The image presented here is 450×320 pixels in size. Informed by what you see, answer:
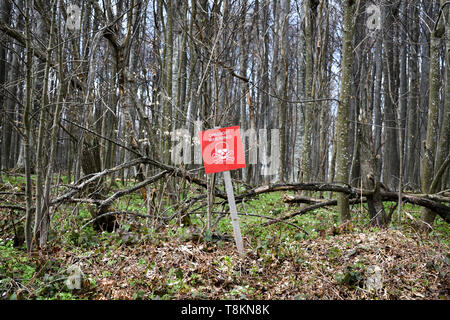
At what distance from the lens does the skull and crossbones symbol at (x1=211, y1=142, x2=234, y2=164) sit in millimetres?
3744

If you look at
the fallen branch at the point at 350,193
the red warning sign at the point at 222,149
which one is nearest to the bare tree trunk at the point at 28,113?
the red warning sign at the point at 222,149

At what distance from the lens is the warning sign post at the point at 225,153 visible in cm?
373

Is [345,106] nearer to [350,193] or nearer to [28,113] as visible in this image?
[350,193]

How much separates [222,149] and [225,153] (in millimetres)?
67

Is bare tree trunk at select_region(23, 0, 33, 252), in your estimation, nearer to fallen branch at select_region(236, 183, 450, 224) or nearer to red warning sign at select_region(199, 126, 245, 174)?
red warning sign at select_region(199, 126, 245, 174)

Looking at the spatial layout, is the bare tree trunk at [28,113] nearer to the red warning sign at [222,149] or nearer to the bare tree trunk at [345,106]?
the red warning sign at [222,149]

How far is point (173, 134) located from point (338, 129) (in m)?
3.61

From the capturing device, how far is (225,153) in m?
3.76

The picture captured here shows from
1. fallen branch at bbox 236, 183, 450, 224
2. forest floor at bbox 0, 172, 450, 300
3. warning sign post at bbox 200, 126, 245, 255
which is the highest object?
warning sign post at bbox 200, 126, 245, 255

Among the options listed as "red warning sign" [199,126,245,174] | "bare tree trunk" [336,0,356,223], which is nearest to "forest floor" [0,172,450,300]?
"bare tree trunk" [336,0,356,223]

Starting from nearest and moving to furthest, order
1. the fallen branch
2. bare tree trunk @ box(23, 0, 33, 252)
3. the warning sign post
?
bare tree trunk @ box(23, 0, 33, 252)
the warning sign post
the fallen branch

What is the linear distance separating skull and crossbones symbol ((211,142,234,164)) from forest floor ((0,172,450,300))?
120cm

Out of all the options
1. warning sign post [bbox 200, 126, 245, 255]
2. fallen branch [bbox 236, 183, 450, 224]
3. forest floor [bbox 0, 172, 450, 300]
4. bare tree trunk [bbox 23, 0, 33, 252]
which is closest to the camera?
forest floor [bbox 0, 172, 450, 300]
